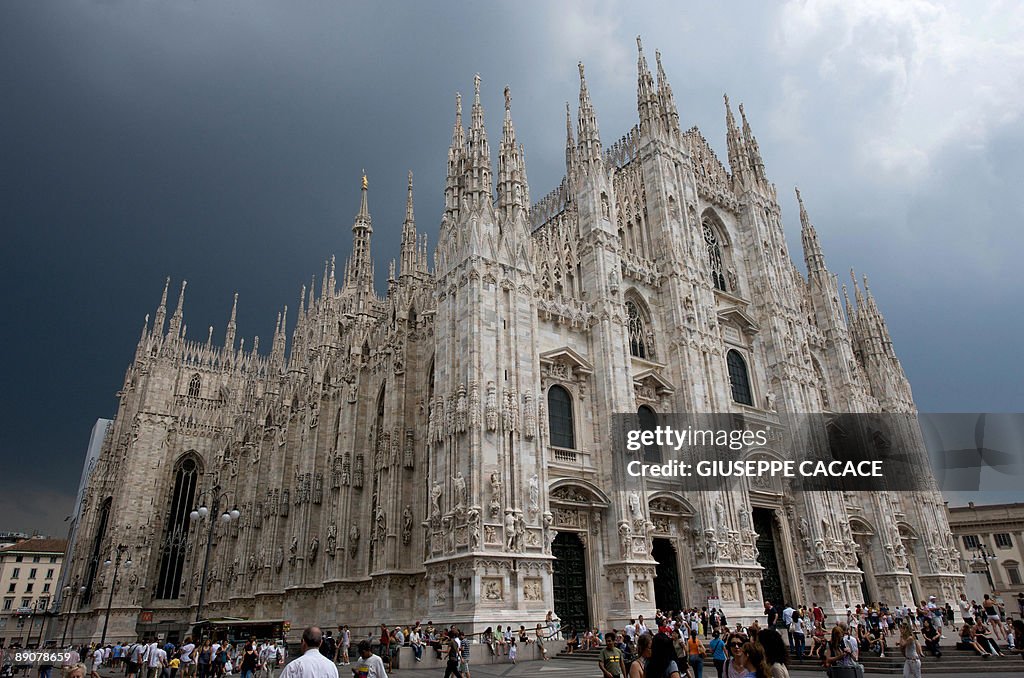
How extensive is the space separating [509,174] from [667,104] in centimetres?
1544

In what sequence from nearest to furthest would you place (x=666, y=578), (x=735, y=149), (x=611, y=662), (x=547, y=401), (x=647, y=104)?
(x=611, y=662)
(x=547, y=401)
(x=666, y=578)
(x=647, y=104)
(x=735, y=149)

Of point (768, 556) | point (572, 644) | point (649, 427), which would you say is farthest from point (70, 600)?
point (768, 556)

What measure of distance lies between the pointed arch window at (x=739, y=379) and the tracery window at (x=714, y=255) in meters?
4.65

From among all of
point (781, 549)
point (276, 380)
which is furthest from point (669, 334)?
point (276, 380)

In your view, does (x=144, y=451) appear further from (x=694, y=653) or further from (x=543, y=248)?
(x=694, y=653)

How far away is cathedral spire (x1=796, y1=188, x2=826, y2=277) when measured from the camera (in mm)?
44031

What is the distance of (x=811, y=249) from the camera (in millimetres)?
44469

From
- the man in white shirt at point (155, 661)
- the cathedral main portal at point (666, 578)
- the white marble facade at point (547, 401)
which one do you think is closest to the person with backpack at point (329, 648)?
the white marble facade at point (547, 401)

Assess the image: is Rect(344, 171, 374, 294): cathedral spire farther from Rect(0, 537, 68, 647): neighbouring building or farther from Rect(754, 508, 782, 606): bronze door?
Rect(0, 537, 68, 647): neighbouring building

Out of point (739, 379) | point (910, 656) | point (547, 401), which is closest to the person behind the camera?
point (910, 656)

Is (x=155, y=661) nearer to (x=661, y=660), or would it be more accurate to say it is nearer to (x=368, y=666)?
(x=368, y=666)

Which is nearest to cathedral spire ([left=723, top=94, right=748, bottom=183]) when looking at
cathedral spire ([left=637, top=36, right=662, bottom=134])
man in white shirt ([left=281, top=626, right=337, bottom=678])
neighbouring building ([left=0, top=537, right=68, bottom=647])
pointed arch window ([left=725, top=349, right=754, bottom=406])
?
cathedral spire ([left=637, top=36, right=662, bottom=134])

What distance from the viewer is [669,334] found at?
105 ft

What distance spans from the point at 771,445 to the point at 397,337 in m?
20.5
